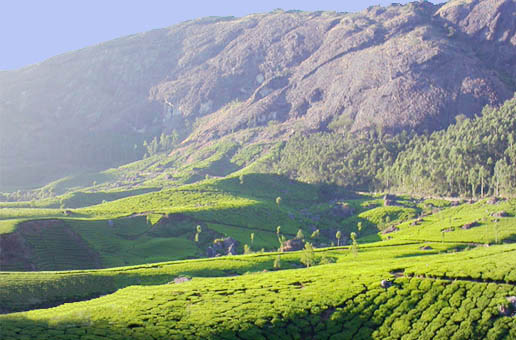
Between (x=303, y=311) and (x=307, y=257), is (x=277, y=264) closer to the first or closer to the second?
(x=307, y=257)

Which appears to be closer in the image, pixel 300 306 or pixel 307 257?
pixel 300 306

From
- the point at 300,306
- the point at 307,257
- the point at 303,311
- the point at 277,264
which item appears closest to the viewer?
the point at 303,311

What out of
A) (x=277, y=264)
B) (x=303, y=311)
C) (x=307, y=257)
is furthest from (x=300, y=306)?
(x=277, y=264)

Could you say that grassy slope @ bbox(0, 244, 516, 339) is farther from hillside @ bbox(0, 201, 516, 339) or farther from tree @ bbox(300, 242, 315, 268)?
tree @ bbox(300, 242, 315, 268)

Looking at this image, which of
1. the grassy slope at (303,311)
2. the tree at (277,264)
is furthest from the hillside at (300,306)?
the tree at (277,264)

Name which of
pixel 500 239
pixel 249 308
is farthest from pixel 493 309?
pixel 500 239

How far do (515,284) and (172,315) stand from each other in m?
56.7

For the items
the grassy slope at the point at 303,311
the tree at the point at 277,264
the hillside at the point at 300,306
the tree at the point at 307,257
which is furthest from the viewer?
the tree at the point at 277,264

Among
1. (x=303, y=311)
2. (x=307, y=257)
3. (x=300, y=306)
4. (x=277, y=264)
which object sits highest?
(x=300, y=306)

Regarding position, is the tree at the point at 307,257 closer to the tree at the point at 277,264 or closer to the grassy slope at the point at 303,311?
the tree at the point at 277,264

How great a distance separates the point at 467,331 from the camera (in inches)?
2761

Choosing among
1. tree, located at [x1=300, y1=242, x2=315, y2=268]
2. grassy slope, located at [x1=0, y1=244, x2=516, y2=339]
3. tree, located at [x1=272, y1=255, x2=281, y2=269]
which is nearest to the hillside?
grassy slope, located at [x1=0, y1=244, x2=516, y2=339]

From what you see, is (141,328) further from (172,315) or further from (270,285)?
(270,285)

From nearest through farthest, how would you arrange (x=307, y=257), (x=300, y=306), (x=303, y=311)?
(x=303, y=311)
(x=300, y=306)
(x=307, y=257)
